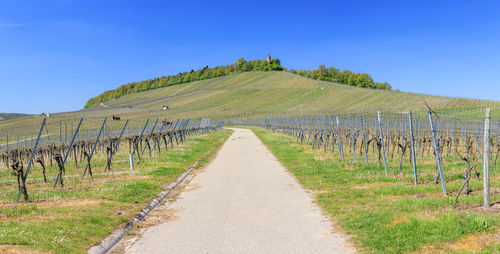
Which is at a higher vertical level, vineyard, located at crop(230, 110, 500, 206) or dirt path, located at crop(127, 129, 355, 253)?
vineyard, located at crop(230, 110, 500, 206)

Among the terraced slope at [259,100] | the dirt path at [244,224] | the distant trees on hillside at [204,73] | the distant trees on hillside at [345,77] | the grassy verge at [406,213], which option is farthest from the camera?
the distant trees on hillside at [204,73]

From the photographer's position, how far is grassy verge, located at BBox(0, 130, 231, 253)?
20.5 ft

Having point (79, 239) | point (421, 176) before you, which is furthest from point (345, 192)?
point (79, 239)

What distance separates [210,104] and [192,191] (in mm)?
92481

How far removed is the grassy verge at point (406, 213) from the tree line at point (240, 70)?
12389 centimetres

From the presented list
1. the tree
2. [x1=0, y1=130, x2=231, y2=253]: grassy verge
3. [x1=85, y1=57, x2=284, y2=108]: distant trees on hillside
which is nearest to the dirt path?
[x1=0, y1=130, x2=231, y2=253]: grassy verge

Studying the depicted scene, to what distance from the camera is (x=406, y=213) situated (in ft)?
23.9

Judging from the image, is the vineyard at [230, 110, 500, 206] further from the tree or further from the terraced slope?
the tree

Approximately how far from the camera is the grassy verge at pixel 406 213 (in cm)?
568

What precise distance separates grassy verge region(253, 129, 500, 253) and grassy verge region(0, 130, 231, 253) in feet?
14.3

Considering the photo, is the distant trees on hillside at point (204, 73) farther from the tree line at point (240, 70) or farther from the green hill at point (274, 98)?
the green hill at point (274, 98)

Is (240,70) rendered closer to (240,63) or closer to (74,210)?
(240,63)

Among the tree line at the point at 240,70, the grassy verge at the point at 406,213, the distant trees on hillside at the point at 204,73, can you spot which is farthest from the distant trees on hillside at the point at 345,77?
the grassy verge at the point at 406,213

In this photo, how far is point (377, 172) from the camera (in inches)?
520
